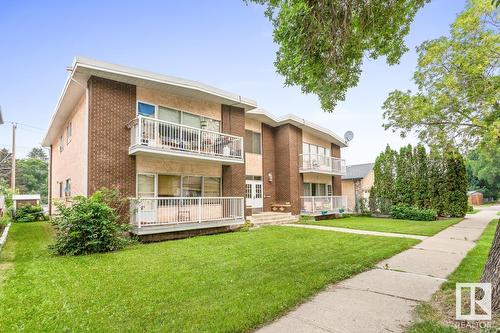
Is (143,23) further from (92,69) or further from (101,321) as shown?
(101,321)

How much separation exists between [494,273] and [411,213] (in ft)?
53.1

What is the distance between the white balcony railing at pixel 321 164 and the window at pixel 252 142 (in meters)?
3.31

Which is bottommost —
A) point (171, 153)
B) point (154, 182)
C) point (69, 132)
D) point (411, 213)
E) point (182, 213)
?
point (411, 213)

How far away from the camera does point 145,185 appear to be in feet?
34.3

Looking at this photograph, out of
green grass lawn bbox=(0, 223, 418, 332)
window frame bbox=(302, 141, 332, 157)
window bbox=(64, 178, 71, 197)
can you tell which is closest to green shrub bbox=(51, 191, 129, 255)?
green grass lawn bbox=(0, 223, 418, 332)

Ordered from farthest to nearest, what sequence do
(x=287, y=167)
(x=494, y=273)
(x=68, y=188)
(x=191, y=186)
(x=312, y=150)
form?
(x=312, y=150) < (x=287, y=167) < (x=68, y=188) < (x=191, y=186) < (x=494, y=273)

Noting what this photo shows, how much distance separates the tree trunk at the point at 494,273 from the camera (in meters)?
3.36

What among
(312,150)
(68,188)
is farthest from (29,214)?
(312,150)

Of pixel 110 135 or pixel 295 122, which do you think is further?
pixel 295 122

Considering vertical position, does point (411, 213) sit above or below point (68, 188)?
below

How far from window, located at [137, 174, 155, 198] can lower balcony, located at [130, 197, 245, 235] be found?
65cm

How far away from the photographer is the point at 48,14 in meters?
10.5

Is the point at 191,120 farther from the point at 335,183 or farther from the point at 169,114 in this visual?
the point at 335,183

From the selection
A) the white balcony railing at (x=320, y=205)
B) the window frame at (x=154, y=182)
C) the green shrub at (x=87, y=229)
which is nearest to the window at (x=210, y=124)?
the window frame at (x=154, y=182)
